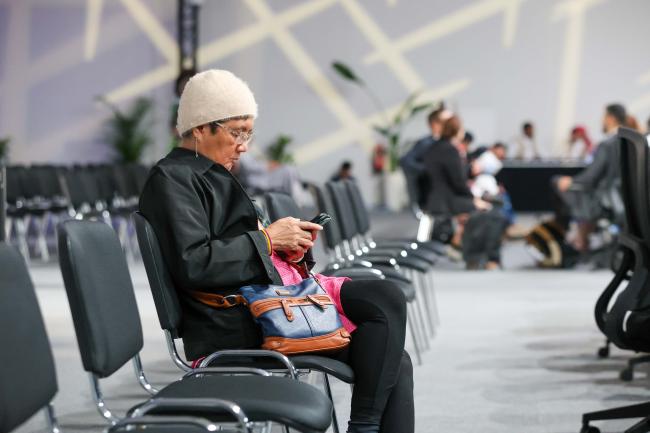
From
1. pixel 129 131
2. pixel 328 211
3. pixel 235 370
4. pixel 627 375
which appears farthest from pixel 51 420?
pixel 129 131

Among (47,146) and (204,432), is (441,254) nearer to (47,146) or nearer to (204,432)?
(204,432)

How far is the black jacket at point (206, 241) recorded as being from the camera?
2676mm

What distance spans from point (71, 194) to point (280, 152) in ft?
26.5

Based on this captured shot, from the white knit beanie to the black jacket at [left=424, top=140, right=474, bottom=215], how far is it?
5578 mm

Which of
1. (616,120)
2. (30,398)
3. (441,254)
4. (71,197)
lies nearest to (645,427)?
(30,398)

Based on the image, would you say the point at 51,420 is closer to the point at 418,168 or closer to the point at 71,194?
the point at 418,168

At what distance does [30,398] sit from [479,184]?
824cm

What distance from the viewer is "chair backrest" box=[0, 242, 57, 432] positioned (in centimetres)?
181

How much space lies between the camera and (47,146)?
16.8 meters

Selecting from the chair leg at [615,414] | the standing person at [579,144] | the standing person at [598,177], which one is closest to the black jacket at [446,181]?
the standing person at [598,177]

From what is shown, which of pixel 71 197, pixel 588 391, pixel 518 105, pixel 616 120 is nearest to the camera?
pixel 588 391

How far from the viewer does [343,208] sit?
17.7 feet

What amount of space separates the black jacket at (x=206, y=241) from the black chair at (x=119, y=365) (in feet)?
0.76

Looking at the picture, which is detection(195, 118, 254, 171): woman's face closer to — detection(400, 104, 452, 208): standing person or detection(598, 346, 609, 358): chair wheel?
detection(598, 346, 609, 358): chair wheel
